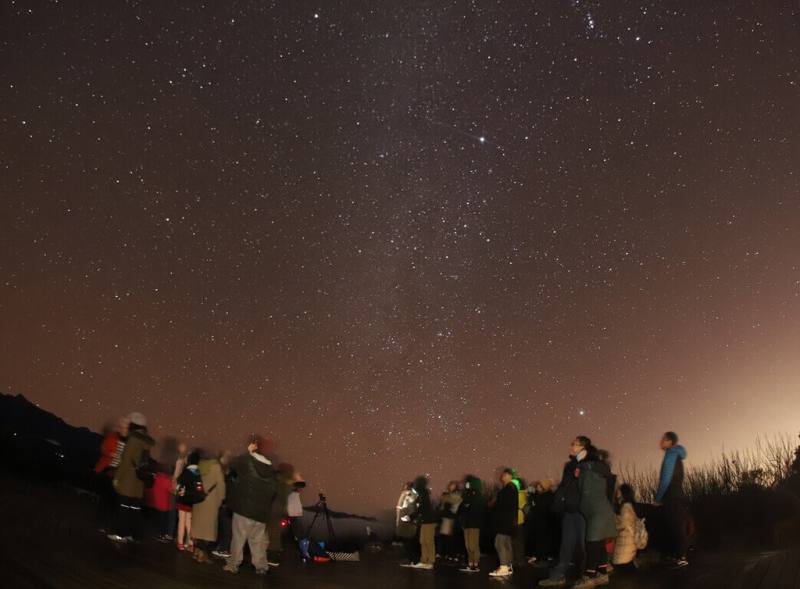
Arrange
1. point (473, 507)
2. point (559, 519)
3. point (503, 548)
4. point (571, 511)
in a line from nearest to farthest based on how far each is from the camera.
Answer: point (571, 511), point (503, 548), point (473, 507), point (559, 519)

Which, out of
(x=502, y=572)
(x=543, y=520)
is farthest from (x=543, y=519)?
(x=502, y=572)

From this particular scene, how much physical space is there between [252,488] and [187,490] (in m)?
1.87

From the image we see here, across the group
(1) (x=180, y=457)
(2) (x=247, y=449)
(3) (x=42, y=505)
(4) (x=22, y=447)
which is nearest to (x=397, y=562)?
(1) (x=180, y=457)

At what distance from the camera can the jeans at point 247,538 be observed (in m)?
9.32

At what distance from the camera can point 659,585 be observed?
8.65 m

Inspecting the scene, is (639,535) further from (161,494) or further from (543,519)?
(161,494)

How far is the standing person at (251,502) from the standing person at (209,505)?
55.8 inches

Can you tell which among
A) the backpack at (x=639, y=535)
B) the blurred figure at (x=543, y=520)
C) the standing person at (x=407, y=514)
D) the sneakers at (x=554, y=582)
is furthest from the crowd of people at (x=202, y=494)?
the backpack at (x=639, y=535)

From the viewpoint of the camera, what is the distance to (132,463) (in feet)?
34.2

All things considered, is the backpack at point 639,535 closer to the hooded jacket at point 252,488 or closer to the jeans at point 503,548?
the jeans at point 503,548

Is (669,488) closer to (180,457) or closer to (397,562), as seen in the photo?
(397,562)

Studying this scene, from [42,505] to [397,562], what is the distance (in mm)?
6527

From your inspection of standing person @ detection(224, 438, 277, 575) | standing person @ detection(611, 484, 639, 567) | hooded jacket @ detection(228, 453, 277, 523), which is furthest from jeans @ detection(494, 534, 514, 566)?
hooded jacket @ detection(228, 453, 277, 523)

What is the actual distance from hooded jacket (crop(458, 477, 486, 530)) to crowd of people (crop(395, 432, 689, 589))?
0.05 feet
